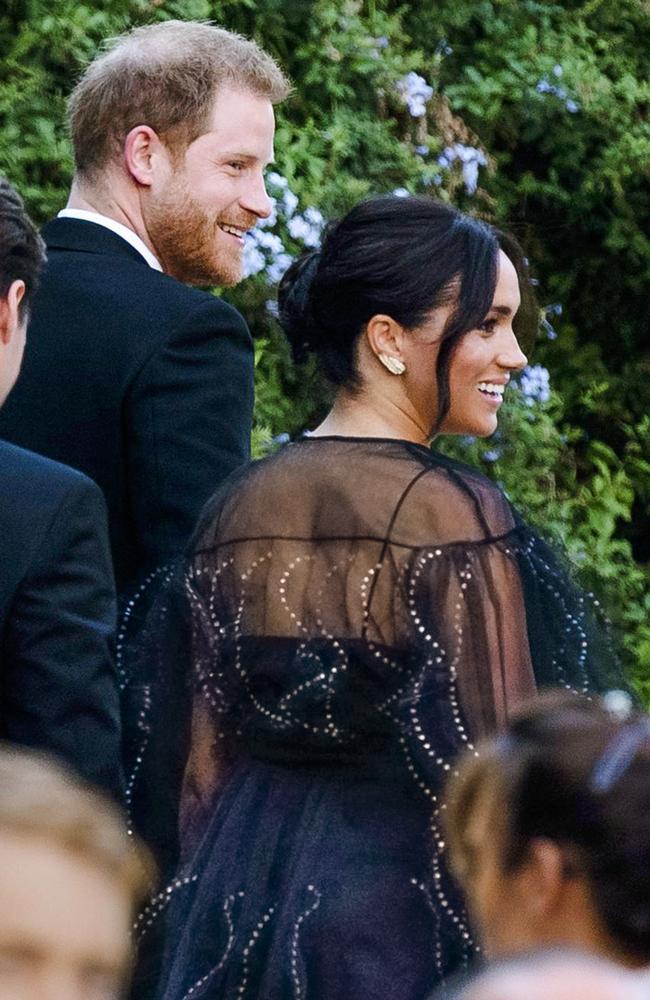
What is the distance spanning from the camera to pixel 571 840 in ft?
5.50

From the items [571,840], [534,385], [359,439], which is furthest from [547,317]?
[571,840]

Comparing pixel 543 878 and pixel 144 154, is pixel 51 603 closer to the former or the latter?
pixel 543 878

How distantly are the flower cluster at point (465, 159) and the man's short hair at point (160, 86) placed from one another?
2.35 m

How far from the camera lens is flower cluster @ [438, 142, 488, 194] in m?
5.87

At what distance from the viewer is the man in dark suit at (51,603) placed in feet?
8.19

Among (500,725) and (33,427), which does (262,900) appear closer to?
(500,725)

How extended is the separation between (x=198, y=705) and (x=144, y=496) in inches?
13.6

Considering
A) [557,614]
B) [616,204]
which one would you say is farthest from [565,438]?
[557,614]

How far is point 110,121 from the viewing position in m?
3.46

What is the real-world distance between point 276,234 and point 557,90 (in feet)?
4.37

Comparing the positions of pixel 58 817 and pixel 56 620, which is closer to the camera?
pixel 58 817

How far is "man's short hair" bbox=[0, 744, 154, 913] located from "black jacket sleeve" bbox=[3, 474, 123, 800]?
1057 mm

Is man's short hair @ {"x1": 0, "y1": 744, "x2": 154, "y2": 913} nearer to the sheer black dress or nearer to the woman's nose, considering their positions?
the sheer black dress

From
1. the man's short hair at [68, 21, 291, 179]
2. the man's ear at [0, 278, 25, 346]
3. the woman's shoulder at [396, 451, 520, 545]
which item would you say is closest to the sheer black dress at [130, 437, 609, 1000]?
the woman's shoulder at [396, 451, 520, 545]
